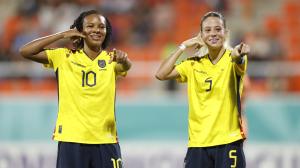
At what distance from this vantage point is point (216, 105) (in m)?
7.16

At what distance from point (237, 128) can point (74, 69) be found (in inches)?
57.2

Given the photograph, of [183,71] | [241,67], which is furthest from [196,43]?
[241,67]

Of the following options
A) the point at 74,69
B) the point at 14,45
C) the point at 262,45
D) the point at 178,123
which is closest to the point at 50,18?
the point at 14,45

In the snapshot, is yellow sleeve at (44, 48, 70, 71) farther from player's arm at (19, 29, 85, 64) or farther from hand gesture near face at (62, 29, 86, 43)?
hand gesture near face at (62, 29, 86, 43)

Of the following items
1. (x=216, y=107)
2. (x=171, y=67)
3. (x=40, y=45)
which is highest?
(x=40, y=45)

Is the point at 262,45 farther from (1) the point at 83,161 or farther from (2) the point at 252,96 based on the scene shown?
(1) the point at 83,161

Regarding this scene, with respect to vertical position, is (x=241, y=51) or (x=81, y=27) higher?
(x=81, y=27)

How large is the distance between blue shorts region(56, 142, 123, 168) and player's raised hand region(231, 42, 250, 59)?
1.30m

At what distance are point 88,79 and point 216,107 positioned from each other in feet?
3.58

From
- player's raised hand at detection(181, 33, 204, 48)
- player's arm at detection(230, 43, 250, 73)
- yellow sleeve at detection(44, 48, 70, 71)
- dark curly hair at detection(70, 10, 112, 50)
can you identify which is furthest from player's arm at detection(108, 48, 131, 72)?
player's arm at detection(230, 43, 250, 73)

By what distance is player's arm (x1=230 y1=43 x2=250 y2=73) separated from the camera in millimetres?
6859

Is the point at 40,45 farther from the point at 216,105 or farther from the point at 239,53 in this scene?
the point at 239,53

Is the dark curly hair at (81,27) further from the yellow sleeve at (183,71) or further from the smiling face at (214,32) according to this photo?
the smiling face at (214,32)

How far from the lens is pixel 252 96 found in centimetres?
1208
